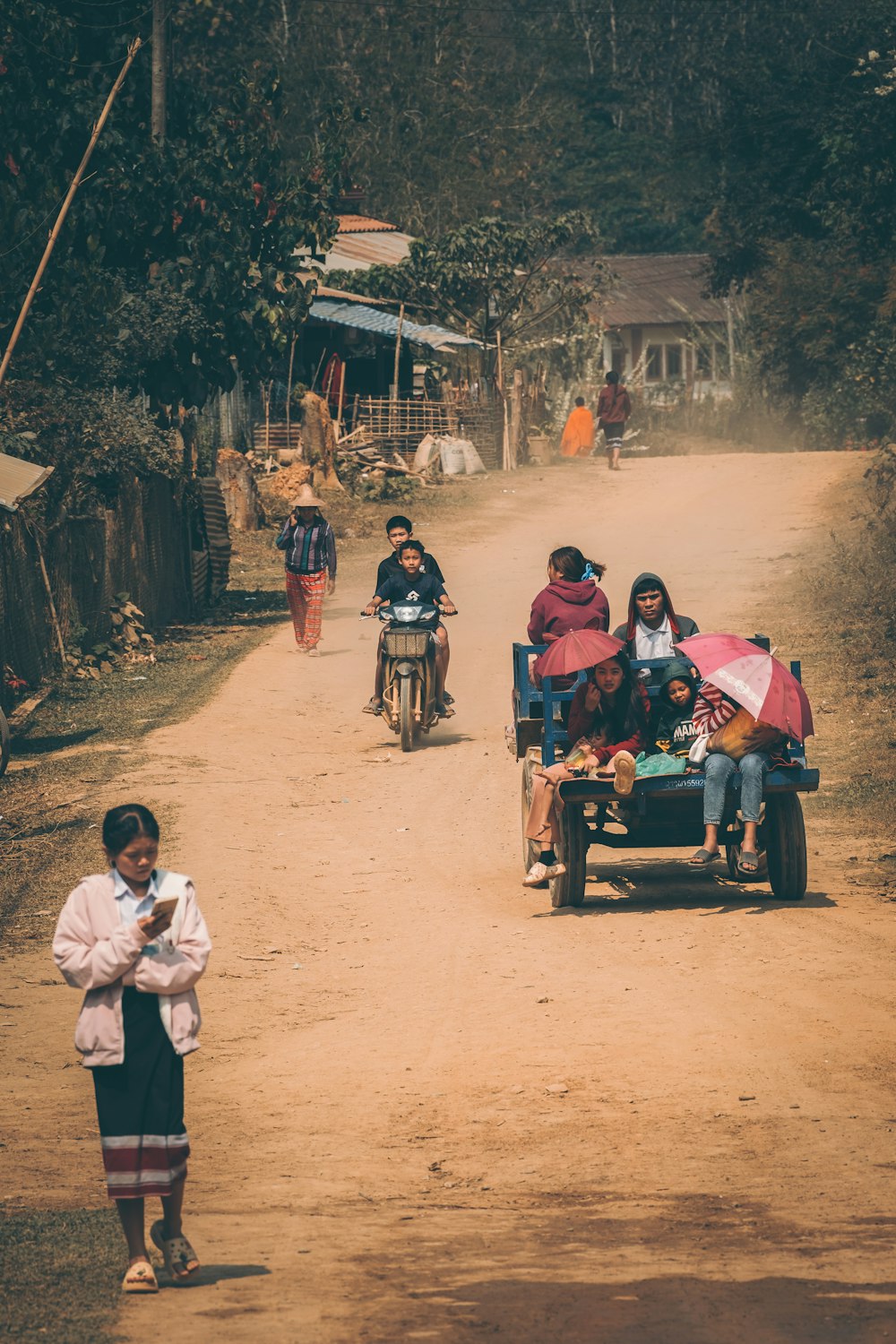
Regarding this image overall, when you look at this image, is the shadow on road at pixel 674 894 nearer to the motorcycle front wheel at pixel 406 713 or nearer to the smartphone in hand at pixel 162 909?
the motorcycle front wheel at pixel 406 713

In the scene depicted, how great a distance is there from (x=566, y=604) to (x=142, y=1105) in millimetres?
6746

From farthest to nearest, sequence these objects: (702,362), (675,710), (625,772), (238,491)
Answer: (702,362) < (238,491) < (675,710) < (625,772)

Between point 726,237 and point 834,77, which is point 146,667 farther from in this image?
point 726,237

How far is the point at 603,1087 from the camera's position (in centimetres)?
732

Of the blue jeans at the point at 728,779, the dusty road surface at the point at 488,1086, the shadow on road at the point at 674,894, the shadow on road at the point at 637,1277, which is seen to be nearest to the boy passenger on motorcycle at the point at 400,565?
the dusty road surface at the point at 488,1086

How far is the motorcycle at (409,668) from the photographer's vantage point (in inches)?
573

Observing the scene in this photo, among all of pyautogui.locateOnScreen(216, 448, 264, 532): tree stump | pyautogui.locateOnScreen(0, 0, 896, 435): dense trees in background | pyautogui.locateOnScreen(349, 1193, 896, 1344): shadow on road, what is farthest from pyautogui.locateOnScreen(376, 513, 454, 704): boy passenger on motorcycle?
pyautogui.locateOnScreen(216, 448, 264, 532): tree stump

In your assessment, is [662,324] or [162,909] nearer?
[162,909]

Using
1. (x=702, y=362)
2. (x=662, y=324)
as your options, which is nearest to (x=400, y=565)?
(x=662, y=324)

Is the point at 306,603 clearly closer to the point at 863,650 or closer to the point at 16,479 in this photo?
the point at 16,479

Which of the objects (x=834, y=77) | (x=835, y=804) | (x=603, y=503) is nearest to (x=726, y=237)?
(x=834, y=77)

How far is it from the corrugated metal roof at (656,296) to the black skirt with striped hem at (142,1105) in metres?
50.2

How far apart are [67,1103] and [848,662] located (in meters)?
12.3

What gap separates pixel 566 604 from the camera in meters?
11.7
